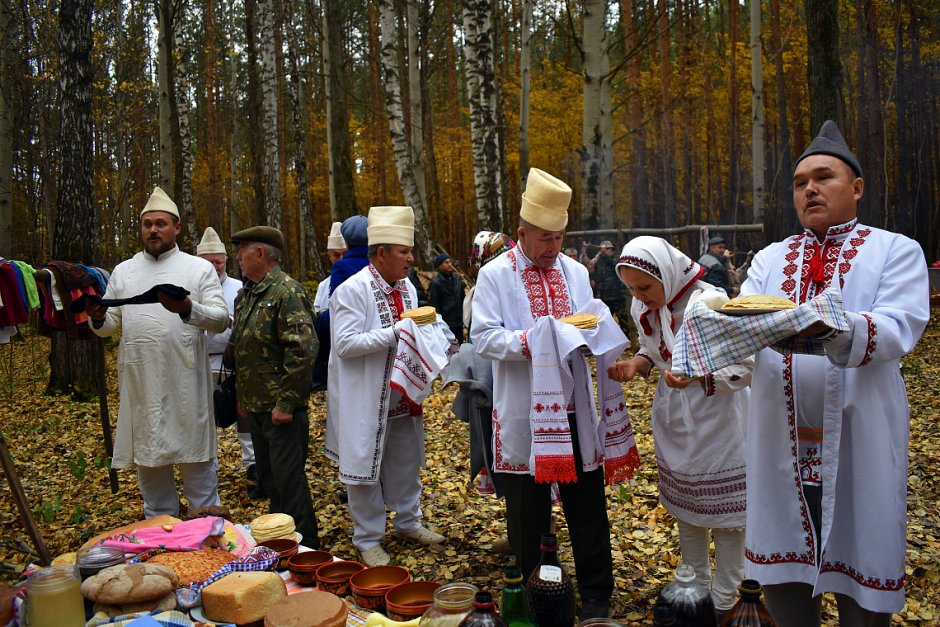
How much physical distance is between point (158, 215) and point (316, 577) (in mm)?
2882

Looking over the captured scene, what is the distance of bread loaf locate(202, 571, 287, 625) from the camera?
2.64 metres

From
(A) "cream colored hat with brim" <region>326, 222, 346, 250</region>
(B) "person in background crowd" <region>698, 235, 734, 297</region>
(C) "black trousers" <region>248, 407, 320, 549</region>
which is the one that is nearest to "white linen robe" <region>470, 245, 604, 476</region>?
(C) "black trousers" <region>248, 407, 320, 549</region>

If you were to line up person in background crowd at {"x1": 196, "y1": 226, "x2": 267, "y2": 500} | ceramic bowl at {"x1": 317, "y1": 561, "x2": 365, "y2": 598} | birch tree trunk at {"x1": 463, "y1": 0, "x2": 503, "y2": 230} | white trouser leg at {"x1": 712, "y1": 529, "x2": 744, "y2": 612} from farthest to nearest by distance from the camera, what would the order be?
1. birch tree trunk at {"x1": 463, "y1": 0, "x2": 503, "y2": 230}
2. person in background crowd at {"x1": 196, "y1": 226, "x2": 267, "y2": 500}
3. white trouser leg at {"x1": 712, "y1": 529, "x2": 744, "y2": 612}
4. ceramic bowl at {"x1": 317, "y1": 561, "x2": 365, "y2": 598}

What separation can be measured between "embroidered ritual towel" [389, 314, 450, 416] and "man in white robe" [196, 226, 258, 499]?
2.00 meters

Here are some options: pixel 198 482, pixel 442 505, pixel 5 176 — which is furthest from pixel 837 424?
pixel 5 176

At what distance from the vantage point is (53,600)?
2547mm

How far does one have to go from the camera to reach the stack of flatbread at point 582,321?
348 cm

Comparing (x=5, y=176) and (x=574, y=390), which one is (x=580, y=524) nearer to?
(x=574, y=390)

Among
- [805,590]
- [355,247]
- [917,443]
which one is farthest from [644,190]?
[805,590]

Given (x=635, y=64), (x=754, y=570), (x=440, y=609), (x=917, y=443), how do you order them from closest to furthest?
(x=440, y=609)
(x=754, y=570)
(x=917, y=443)
(x=635, y=64)

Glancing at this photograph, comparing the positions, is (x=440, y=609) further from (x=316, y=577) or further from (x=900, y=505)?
(x=900, y=505)

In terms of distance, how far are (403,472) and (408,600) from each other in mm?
2163

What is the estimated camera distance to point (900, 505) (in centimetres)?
244

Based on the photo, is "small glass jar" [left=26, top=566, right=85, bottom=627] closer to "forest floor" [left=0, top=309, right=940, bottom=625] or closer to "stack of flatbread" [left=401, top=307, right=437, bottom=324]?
"forest floor" [left=0, top=309, right=940, bottom=625]
